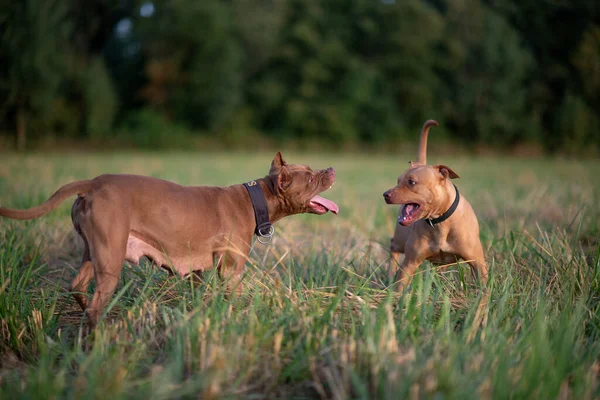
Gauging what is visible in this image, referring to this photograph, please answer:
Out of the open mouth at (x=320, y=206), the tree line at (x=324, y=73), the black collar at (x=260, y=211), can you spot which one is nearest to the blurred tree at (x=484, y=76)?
the tree line at (x=324, y=73)

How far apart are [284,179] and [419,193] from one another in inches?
43.1

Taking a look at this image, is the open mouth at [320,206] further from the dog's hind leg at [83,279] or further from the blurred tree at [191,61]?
the blurred tree at [191,61]

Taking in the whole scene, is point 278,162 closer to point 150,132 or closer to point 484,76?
point 150,132

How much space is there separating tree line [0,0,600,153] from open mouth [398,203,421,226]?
2998 centimetres

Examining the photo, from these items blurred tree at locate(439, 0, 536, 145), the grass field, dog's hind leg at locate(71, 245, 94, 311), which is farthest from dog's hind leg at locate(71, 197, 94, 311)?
blurred tree at locate(439, 0, 536, 145)

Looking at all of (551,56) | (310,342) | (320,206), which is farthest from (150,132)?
(310,342)

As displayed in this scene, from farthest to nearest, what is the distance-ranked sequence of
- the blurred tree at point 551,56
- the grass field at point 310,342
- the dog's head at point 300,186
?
the blurred tree at point 551,56 → the dog's head at point 300,186 → the grass field at point 310,342

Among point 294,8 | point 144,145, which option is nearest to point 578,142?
point 294,8

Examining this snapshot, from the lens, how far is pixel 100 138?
33562mm

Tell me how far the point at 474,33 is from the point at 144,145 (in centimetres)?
2548

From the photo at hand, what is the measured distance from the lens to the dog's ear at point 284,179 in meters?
4.12

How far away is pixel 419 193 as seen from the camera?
13.9ft

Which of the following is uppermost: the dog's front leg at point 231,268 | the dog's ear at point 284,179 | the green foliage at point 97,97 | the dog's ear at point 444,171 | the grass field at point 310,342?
the green foliage at point 97,97

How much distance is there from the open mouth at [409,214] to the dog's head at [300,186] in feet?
1.81
